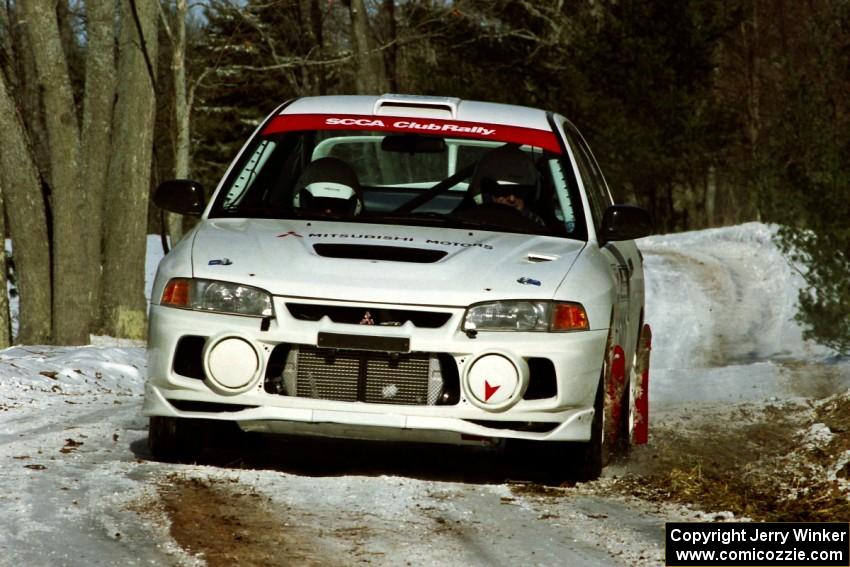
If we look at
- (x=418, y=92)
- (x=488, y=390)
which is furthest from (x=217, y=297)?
(x=418, y=92)

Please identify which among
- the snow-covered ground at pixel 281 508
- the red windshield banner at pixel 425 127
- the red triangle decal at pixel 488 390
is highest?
the red windshield banner at pixel 425 127

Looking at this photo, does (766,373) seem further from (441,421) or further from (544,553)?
(544,553)

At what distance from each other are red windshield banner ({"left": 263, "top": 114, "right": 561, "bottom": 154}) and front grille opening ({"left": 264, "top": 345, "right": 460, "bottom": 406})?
1.84 meters

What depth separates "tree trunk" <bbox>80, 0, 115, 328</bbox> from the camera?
15.0 meters

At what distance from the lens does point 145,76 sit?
52.6ft

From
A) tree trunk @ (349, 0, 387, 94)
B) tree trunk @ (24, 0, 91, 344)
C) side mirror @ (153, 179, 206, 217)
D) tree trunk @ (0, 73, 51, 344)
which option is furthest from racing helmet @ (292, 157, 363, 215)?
tree trunk @ (349, 0, 387, 94)

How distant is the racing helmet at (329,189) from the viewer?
275 inches

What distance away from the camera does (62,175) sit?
1330cm

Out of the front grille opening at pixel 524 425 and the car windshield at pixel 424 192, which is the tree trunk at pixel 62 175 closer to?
the car windshield at pixel 424 192

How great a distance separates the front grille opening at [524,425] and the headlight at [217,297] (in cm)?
96

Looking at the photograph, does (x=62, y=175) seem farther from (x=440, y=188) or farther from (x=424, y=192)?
(x=440, y=188)

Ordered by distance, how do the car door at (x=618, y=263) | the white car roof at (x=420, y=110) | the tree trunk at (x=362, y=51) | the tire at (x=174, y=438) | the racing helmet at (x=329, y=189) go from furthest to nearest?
the tree trunk at (x=362, y=51)
the white car roof at (x=420, y=110)
the racing helmet at (x=329, y=189)
the car door at (x=618, y=263)
the tire at (x=174, y=438)

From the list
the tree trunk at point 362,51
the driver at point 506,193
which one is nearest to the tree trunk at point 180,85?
the tree trunk at point 362,51

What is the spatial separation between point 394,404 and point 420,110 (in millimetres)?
2207
